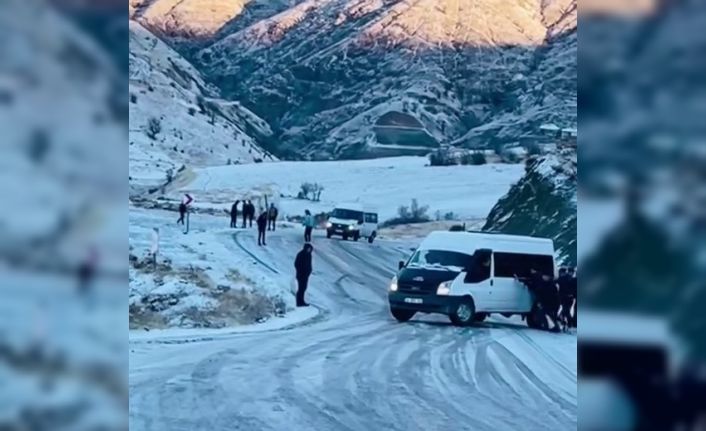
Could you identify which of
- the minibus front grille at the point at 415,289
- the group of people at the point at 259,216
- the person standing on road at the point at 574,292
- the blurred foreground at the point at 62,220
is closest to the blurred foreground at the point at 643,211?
the person standing on road at the point at 574,292

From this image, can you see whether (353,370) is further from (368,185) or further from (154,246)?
(154,246)

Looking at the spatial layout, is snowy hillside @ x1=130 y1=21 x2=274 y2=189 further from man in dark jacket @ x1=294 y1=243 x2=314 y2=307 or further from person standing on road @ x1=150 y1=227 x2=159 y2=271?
man in dark jacket @ x1=294 y1=243 x2=314 y2=307

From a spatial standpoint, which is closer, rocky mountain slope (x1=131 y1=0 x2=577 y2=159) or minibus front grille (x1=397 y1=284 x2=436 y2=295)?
minibus front grille (x1=397 y1=284 x2=436 y2=295)

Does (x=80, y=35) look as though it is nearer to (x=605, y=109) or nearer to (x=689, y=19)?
(x=605, y=109)

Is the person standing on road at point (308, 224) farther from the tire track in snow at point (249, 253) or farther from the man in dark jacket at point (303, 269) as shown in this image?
the tire track in snow at point (249, 253)

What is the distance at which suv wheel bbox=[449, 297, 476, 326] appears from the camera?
13.5 feet

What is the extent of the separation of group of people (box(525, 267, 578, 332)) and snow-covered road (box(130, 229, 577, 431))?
7cm

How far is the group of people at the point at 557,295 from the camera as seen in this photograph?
401cm

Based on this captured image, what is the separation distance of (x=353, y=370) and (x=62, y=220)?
114 cm

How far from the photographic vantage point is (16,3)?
3717 mm

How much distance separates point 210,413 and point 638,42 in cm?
195

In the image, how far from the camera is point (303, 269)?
4.05 meters

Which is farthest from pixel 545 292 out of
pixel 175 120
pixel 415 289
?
pixel 175 120

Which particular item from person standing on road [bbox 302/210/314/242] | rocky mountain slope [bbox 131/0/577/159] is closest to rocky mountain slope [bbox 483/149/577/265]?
rocky mountain slope [bbox 131/0/577/159]
